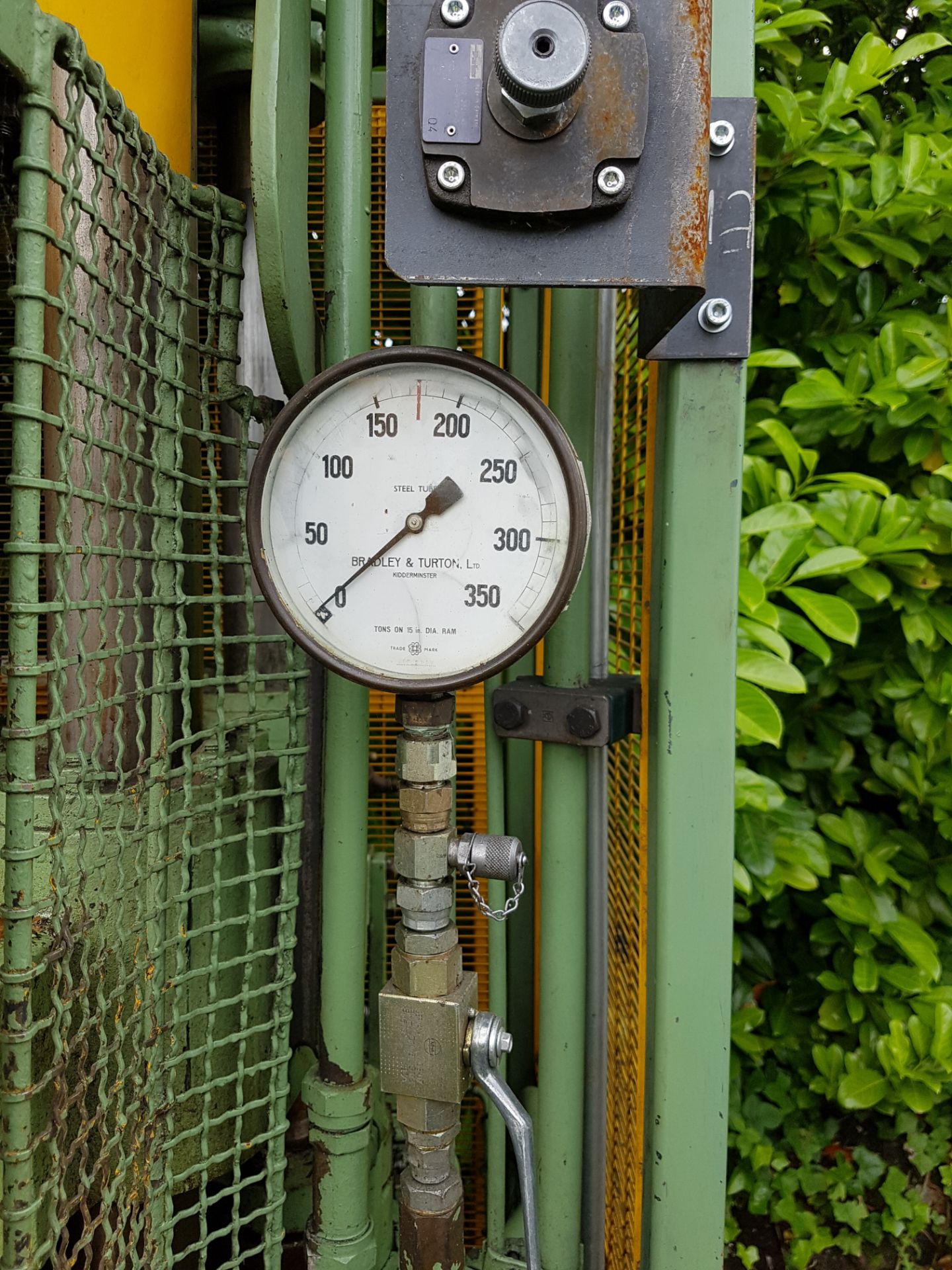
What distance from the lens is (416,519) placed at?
2.56 feet

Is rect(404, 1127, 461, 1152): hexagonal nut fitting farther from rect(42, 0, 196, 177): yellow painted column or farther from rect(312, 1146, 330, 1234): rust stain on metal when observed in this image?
rect(42, 0, 196, 177): yellow painted column

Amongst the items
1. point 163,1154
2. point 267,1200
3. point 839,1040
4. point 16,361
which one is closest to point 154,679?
point 16,361

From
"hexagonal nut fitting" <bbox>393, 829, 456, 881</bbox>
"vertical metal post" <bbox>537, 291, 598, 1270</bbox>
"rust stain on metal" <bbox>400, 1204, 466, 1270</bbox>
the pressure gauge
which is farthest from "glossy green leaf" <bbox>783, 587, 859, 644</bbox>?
"rust stain on metal" <bbox>400, 1204, 466, 1270</bbox>

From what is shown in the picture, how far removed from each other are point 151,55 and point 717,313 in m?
0.68

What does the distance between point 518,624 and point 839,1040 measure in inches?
48.6

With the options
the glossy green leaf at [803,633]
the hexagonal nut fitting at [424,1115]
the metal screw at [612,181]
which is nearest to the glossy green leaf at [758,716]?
the glossy green leaf at [803,633]

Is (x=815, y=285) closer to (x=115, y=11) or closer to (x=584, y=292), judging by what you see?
(x=584, y=292)

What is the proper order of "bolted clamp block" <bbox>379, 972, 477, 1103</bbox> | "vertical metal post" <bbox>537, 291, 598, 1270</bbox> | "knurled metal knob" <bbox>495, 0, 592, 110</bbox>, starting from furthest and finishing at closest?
"vertical metal post" <bbox>537, 291, 598, 1270</bbox> < "bolted clamp block" <bbox>379, 972, 477, 1103</bbox> < "knurled metal knob" <bbox>495, 0, 592, 110</bbox>

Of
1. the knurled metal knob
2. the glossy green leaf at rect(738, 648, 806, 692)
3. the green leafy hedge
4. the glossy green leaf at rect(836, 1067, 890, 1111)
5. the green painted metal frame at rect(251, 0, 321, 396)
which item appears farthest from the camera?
the glossy green leaf at rect(836, 1067, 890, 1111)

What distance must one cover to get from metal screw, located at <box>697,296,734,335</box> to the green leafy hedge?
1.30 ft

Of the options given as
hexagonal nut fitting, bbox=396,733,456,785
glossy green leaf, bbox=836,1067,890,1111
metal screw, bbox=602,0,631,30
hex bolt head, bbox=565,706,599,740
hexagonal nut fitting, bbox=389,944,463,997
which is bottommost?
glossy green leaf, bbox=836,1067,890,1111

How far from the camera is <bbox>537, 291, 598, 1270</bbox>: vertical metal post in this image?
93 centimetres

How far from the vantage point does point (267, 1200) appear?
34.6 inches

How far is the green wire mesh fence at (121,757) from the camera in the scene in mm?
622
